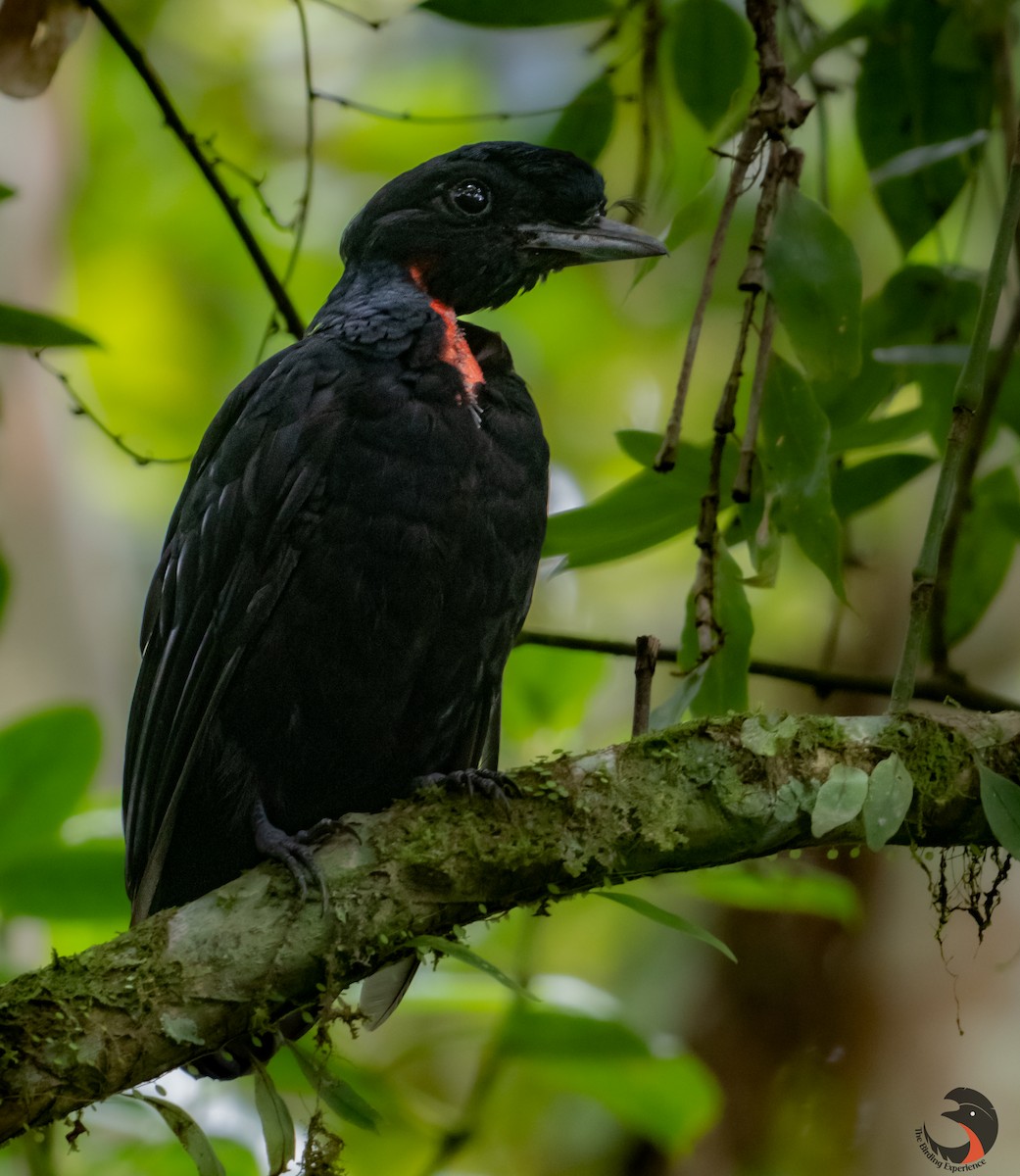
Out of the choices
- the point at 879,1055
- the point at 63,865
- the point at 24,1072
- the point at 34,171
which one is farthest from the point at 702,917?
the point at 34,171

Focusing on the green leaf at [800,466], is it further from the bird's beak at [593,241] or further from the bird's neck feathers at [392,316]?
the bird's neck feathers at [392,316]

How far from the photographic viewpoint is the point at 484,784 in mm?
2184

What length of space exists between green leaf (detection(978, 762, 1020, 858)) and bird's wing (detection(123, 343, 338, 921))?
125cm

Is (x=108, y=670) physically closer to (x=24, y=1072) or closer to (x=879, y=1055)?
(x=879, y=1055)

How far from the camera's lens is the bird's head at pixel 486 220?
2805 millimetres

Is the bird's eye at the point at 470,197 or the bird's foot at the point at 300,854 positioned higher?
the bird's eye at the point at 470,197

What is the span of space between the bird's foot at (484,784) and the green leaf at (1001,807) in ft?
2.29

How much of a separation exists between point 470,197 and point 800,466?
1056 mm

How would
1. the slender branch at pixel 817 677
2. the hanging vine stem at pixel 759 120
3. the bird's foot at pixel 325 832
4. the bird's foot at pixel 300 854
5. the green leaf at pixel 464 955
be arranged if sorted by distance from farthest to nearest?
the slender branch at pixel 817 677 → the hanging vine stem at pixel 759 120 → the bird's foot at pixel 325 832 → the bird's foot at pixel 300 854 → the green leaf at pixel 464 955

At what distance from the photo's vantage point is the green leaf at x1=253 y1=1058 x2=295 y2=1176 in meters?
1.87

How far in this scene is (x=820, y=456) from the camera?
2.16 meters

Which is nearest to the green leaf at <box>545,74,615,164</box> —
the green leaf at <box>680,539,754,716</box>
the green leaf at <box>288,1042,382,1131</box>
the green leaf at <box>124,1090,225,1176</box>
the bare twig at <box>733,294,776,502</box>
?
the bare twig at <box>733,294,776,502</box>

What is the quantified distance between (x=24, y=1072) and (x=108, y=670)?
13.3 ft
